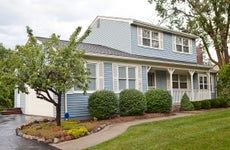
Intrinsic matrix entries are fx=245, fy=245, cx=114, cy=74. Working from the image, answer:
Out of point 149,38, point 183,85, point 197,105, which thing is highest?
point 149,38

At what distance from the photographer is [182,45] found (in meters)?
21.0

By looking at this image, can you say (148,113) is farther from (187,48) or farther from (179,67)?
(187,48)

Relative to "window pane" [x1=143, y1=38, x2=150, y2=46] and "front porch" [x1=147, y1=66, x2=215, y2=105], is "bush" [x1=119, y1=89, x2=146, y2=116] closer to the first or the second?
"front porch" [x1=147, y1=66, x2=215, y2=105]

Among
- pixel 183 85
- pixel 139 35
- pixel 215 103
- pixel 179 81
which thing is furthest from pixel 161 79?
pixel 215 103

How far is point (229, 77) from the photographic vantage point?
42.8 feet

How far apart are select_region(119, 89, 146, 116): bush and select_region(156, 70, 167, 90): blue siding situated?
543 centimetres

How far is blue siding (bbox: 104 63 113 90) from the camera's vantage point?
1406 centimetres

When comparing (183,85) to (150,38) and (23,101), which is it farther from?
(23,101)

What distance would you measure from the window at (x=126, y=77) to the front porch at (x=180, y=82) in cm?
195

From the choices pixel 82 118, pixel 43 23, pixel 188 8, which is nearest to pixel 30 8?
pixel 43 23

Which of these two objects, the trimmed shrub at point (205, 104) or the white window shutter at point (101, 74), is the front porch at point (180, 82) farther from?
the white window shutter at point (101, 74)

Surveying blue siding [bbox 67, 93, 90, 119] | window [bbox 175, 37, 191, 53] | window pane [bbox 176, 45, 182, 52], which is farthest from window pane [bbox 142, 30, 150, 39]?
blue siding [bbox 67, 93, 90, 119]

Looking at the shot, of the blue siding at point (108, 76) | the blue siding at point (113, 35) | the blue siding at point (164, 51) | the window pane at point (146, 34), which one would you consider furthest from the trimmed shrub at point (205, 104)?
the blue siding at point (108, 76)

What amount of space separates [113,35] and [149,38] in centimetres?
271
